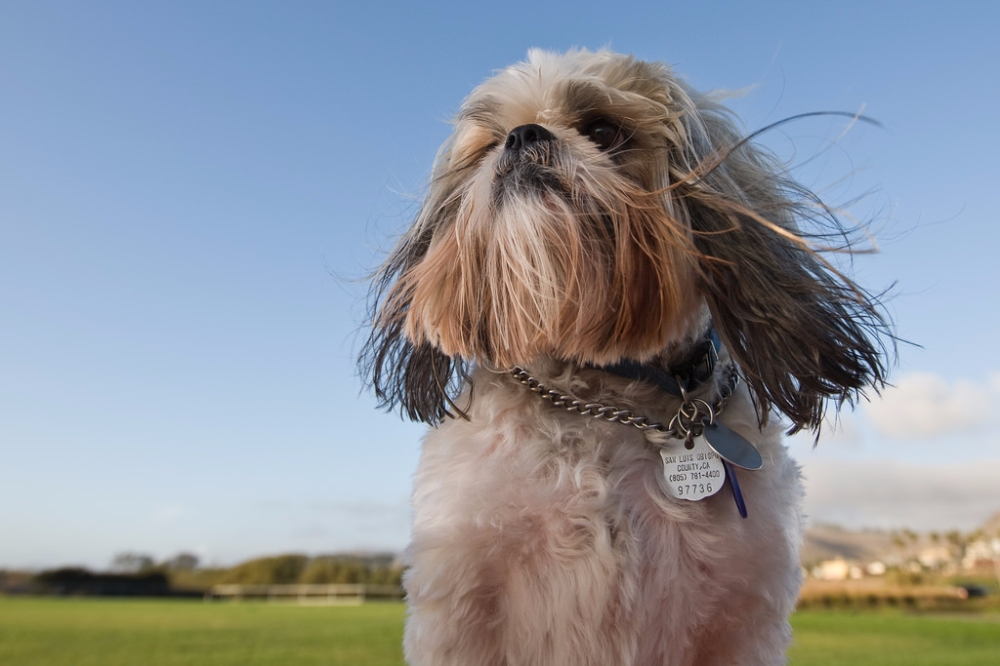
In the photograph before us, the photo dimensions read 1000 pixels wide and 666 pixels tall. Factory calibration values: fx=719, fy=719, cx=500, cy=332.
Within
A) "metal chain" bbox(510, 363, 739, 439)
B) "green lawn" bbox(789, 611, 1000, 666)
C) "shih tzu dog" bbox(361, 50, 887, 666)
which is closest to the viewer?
"shih tzu dog" bbox(361, 50, 887, 666)

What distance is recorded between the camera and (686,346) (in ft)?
7.76

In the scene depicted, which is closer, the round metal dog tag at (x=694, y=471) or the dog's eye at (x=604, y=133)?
the round metal dog tag at (x=694, y=471)

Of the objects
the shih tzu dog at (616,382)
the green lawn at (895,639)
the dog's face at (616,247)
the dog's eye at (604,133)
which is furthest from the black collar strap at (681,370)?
the green lawn at (895,639)

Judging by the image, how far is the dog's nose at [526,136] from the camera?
221cm

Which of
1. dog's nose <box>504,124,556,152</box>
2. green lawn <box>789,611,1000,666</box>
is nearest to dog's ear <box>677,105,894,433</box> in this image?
dog's nose <box>504,124,556,152</box>

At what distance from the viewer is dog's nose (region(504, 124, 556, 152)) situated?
2.21m

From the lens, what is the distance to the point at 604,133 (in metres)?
2.35

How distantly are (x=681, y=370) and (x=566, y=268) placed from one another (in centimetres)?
55

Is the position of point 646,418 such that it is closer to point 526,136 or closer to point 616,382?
point 616,382

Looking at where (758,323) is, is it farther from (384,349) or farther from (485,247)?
(384,349)

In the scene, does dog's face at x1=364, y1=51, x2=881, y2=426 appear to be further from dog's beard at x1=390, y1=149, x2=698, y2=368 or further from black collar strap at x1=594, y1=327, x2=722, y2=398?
black collar strap at x1=594, y1=327, x2=722, y2=398

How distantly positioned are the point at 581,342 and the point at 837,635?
10028 mm

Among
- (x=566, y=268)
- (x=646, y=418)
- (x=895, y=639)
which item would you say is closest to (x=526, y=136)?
(x=566, y=268)

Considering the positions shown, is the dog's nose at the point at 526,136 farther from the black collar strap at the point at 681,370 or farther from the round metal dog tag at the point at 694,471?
the round metal dog tag at the point at 694,471
